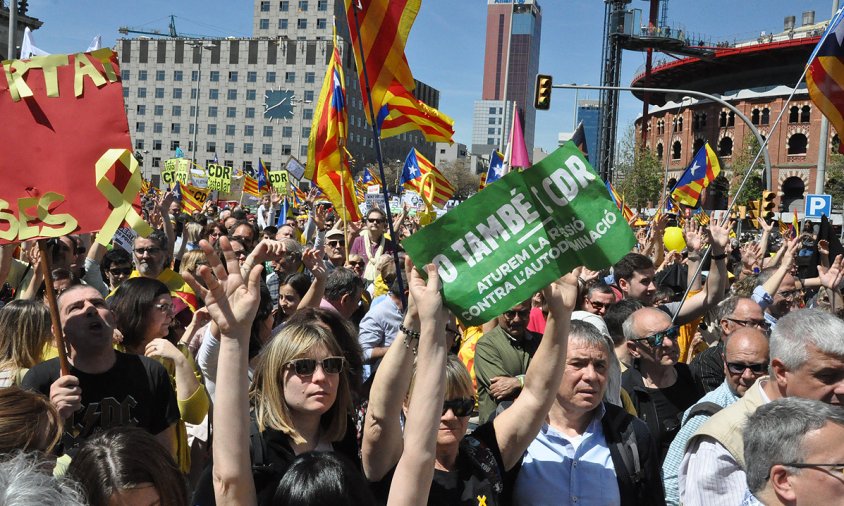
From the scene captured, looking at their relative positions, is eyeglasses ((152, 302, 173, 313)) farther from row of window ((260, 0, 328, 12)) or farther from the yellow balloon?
row of window ((260, 0, 328, 12))

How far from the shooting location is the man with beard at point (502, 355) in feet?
15.0

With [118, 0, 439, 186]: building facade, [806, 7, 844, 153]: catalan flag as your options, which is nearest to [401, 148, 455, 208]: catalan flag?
[806, 7, 844, 153]: catalan flag

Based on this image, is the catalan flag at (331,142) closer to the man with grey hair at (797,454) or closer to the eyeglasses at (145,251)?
the eyeglasses at (145,251)

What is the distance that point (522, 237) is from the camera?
2797mm

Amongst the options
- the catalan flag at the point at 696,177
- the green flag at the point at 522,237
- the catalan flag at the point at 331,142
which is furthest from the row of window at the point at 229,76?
the green flag at the point at 522,237

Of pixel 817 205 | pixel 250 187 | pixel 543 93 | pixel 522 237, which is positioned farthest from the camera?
pixel 250 187

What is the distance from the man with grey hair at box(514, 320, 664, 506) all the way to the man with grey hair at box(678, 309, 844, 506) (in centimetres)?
24

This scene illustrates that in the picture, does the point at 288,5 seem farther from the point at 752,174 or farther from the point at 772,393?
the point at 772,393

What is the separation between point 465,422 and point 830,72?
6.10m

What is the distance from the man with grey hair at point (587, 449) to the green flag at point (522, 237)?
653 millimetres

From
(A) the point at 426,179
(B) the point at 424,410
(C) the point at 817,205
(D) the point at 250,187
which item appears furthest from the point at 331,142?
Result: (D) the point at 250,187

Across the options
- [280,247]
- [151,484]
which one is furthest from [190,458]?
[151,484]

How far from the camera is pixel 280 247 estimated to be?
3525 millimetres

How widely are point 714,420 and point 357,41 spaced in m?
3.42
